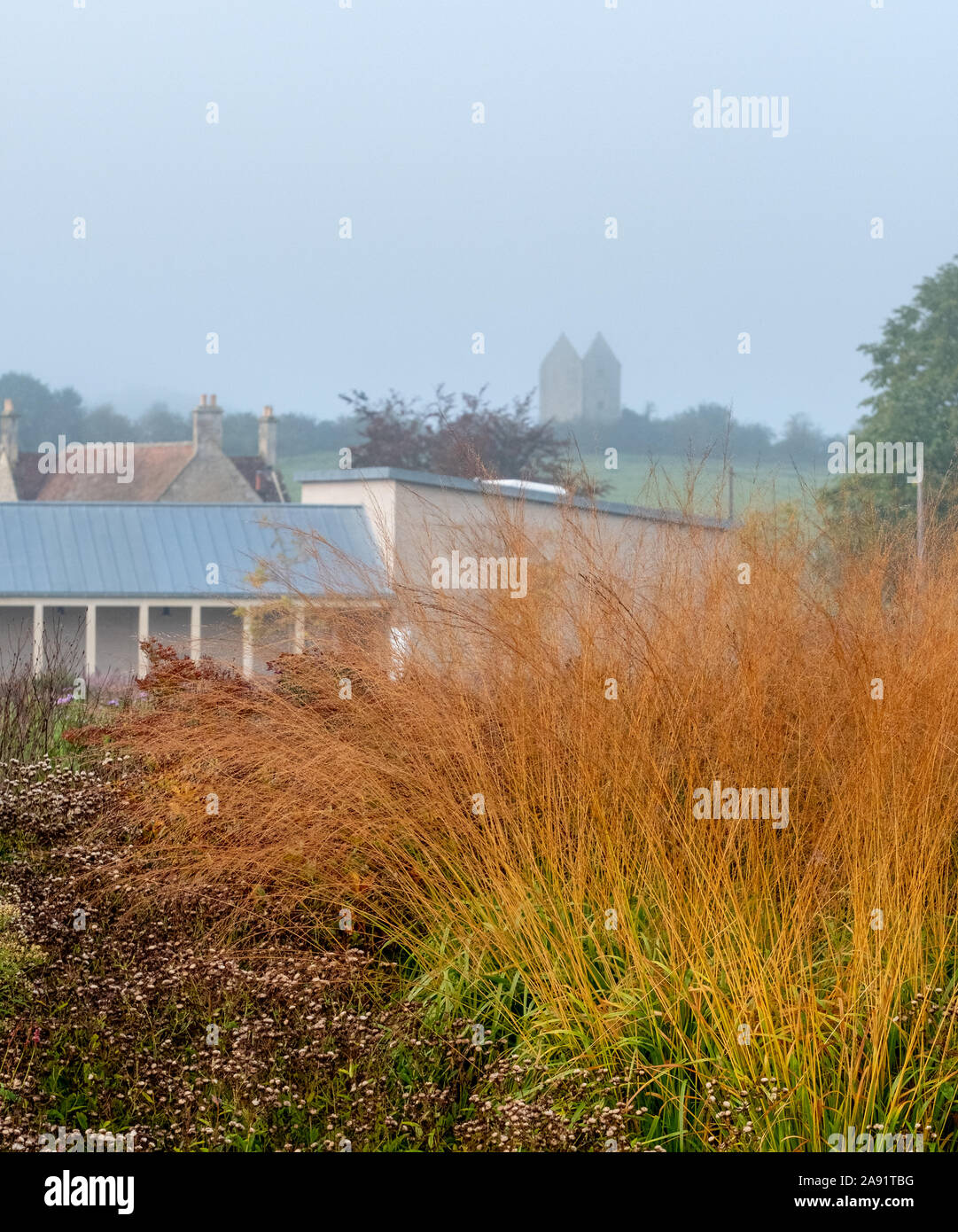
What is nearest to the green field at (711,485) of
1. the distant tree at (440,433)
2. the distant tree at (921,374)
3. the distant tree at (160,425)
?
the distant tree at (440,433)

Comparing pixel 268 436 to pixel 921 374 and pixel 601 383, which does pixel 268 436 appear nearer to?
pixel 601 383

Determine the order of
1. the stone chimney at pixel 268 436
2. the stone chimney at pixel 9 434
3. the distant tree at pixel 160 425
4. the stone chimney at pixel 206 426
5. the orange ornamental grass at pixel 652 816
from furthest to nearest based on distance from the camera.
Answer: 1. the distant tree at pixel 160 425
2. the stone chimney at pixel 9 434
3. the stone chimney at pixel 268 436
4. the stone chimney at pixel 206 426
5. the orange ornamental grass at pixel 652 816

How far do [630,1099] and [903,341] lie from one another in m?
35.4

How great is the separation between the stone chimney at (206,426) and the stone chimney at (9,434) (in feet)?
22.1

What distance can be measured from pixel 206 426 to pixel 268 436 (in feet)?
9.32

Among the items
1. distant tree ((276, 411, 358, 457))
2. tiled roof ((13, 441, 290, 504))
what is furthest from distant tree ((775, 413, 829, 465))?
tiled roof ((13, 441, 290, 504))

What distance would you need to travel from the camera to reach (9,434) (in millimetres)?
39750

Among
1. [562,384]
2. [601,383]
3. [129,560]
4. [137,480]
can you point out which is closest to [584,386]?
[601,383]

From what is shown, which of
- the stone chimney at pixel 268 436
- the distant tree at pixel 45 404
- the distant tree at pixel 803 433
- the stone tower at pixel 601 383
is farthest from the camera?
the distant tree at pixel 45 404

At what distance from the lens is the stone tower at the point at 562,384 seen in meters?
36.5

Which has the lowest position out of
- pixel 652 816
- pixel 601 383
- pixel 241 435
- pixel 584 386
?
pixel 652 816

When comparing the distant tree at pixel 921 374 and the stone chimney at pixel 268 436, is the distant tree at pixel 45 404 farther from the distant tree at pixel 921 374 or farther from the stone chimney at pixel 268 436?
the distant tree at pixel 921 374

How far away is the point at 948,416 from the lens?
1287 inches
